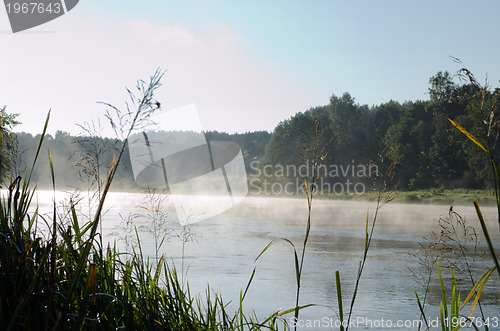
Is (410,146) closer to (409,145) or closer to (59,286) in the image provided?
(409,145)

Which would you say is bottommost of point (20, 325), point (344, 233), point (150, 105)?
point (344, 233)

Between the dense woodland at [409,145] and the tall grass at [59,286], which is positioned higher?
the dense woodland at [409,145]

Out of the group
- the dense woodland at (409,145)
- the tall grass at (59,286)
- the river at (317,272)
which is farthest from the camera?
the dense woodland at (409,145)

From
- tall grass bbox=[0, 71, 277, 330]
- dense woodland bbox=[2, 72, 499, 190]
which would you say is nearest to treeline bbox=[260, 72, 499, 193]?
dense woodland bbox=[2, 72, 499, 190]

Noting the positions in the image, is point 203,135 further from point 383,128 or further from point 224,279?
point 224,279

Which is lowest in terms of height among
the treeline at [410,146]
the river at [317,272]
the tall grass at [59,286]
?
the river at [317,272]

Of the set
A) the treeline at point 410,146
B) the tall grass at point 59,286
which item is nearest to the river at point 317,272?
the tall grass at point 59,286

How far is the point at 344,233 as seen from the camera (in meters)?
12.6

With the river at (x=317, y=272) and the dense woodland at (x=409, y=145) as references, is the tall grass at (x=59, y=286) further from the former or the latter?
the dense woodland at (x=409, y=145)

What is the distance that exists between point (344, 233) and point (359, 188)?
35739 mm

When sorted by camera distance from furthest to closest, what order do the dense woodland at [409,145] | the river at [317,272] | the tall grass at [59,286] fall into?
the dense woodland at [409,145] < the river at [317,272] < the tall grass at [59,286]

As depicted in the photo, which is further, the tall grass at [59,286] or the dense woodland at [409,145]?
the dense woodland at [409,145]

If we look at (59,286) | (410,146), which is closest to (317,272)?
(59,286)

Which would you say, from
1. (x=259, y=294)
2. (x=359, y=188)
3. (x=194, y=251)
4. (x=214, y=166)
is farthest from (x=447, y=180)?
(x=214, y=166)
